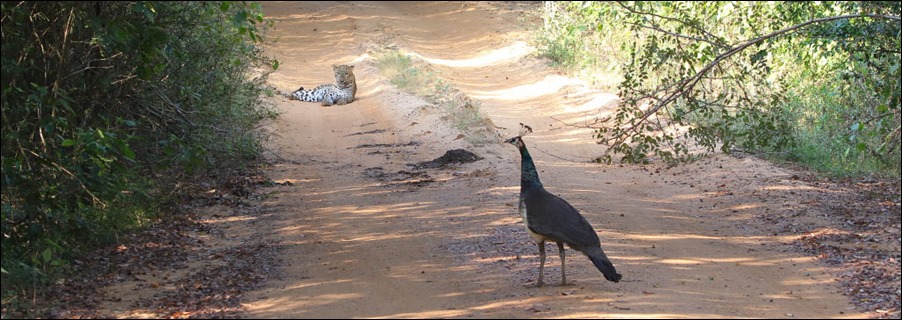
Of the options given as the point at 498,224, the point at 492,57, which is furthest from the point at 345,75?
the point at 498,224

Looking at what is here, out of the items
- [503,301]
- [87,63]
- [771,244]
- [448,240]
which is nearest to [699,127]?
[771,244]

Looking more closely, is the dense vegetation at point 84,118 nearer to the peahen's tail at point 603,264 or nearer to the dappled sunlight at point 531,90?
the peahen's tail at point 603,264

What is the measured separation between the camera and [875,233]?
9461mm

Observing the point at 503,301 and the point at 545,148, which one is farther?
the point at 545,148

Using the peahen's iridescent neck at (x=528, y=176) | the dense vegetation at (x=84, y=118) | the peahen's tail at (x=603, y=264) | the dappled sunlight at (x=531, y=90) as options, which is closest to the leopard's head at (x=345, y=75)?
the dappled sunlight at (x=531, y=90)

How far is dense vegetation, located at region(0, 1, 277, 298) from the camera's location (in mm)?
7727

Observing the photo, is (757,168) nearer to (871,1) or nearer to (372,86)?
(871,1)

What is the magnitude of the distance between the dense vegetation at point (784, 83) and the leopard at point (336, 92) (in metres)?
5.19

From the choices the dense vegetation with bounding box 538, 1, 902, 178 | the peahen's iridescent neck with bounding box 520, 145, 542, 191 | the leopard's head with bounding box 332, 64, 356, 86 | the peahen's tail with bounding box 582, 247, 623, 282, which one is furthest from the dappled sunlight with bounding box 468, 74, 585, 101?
the peahen's tail with bounding box 582, 247, 623, 282

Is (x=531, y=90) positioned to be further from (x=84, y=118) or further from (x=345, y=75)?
(x=84, y=118)

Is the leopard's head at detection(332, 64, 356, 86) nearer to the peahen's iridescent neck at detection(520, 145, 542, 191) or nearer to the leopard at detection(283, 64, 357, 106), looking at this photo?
the leopard at detection(283, 64, 357, 106)

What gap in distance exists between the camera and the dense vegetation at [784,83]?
10.9m

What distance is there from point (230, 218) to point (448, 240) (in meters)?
2.74

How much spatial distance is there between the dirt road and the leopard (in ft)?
0.84
